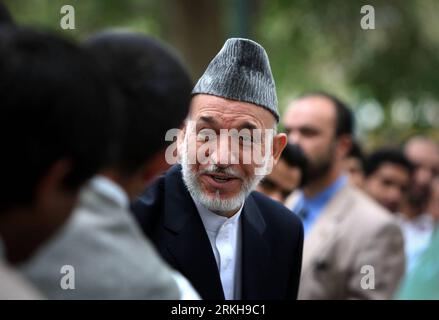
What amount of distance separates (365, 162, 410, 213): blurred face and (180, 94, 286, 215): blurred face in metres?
5.82

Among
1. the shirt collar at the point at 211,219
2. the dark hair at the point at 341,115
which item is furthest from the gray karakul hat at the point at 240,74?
the dark hair at the point at 341,115

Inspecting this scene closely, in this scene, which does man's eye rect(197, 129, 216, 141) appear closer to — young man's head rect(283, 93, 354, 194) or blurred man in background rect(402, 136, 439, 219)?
young man's head rect(283, 93, 354, 194)

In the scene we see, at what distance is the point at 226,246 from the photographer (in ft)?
10.1

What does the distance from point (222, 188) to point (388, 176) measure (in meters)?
5.96

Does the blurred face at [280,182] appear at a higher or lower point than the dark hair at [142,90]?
lower

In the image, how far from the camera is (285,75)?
14.4m

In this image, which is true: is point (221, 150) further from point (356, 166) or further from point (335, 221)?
point (356, 166)

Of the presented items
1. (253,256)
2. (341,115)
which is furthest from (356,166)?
(253,256)

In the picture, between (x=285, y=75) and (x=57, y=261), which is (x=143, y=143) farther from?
(x=285, y=75)

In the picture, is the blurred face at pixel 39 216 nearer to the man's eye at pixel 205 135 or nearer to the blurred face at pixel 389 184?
the man's eye at pixel 205 135

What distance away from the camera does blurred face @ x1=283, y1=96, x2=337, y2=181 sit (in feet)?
19.8

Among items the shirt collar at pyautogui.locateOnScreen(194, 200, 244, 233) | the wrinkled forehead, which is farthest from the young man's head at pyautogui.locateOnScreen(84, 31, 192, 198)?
the shirt collar at pyautogui.locateOnScreen(194, 200, 244, 233)

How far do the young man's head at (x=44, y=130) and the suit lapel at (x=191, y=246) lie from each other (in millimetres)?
1102

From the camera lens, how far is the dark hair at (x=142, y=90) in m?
2.14
